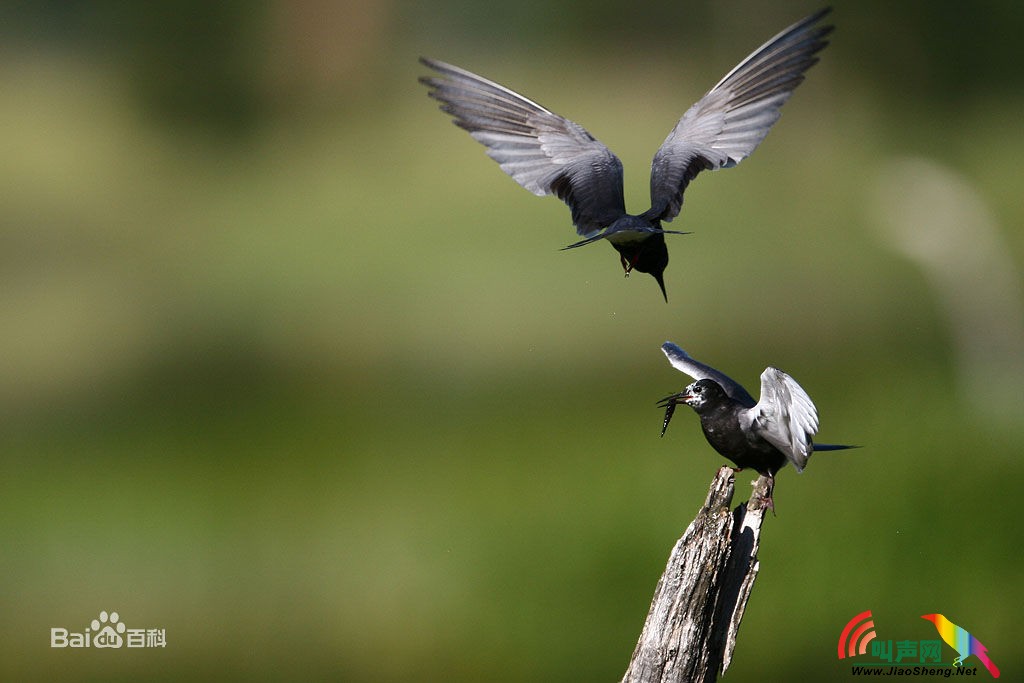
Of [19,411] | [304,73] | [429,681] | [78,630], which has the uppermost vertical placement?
[304,73]

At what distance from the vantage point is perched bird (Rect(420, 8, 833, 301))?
4039 mm

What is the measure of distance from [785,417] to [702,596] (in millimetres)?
544

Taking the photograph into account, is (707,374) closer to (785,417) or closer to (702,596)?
(785,417)

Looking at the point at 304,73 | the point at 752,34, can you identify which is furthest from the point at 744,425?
the point at 304,73

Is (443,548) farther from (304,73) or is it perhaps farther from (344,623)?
(304,73)

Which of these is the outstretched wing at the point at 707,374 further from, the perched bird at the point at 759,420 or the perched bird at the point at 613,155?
the perched bird at the point at 613,155

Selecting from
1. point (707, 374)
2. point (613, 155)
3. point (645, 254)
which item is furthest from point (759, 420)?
point (613, 155)

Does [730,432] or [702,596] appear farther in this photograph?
[730,432]

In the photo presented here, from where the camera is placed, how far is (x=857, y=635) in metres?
6.45

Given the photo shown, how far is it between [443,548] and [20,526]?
3235mm

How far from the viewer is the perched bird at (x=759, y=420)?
3428 mm

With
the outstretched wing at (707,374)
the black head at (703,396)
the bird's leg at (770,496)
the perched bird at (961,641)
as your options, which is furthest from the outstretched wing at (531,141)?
the perched bird at (961,641)

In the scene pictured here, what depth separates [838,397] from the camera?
9039 millimetres

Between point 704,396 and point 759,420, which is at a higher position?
point 704,396
